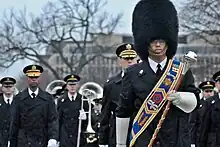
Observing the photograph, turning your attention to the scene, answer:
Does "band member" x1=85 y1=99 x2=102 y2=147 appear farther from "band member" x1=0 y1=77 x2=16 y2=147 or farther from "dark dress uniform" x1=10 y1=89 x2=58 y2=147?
"dark dress uniform" x1=10 y1=89 x2=58 y2=147

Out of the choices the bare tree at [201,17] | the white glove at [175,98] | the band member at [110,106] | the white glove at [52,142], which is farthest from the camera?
→ the bare tree at [201,17]

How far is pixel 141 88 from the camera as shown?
7020 mm

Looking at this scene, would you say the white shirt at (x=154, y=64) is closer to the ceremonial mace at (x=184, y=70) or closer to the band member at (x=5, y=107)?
the ceremonial mace at (x=184, y=70)

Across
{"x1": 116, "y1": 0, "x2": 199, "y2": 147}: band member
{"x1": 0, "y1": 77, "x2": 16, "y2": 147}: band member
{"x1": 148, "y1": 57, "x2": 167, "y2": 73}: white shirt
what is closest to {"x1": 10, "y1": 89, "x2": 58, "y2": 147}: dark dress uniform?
{"x1": 0, "y1": 77, "x2": 16, "y2": 147}: band member

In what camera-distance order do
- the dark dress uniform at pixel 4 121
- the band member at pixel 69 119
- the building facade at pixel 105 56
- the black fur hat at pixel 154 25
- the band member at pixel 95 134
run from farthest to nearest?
the building facade at pixel 105 56 → the band member at pixel 95 134 → the band member at pixel 69 119 → the dark dress uniform at pixel 4 121 → the black fur hat at pixel 154 25

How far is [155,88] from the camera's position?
694 centimetres

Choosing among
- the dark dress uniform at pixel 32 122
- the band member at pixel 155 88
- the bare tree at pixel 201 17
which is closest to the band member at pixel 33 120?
the dark dress uniform at pixel 32 122

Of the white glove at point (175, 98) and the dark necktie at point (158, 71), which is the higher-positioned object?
the dark necktie at point (158, 71)

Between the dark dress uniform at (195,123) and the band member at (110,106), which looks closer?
the band member at (110,106)

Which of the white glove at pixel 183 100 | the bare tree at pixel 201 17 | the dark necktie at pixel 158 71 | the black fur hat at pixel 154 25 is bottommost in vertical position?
the white glove at pixel 183 100

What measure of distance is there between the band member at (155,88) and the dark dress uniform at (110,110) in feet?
11.3

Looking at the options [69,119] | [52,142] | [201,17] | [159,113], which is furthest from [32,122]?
[201,17]

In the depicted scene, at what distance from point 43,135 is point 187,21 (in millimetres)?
22321

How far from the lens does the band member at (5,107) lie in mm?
15500
